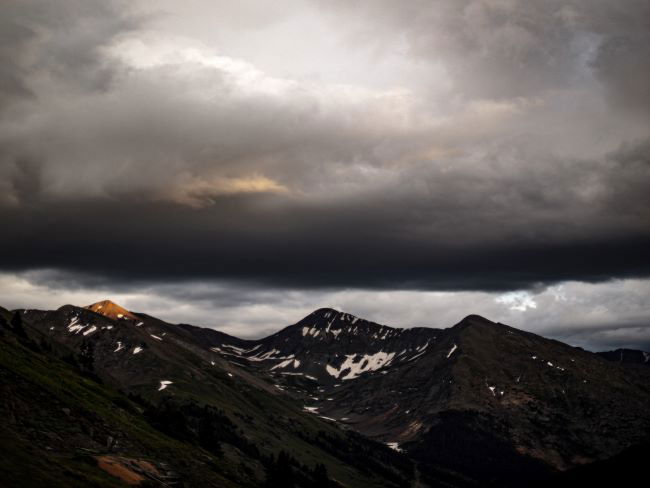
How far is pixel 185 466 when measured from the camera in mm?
104000

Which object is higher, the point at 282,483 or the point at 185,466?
the point at 185,466

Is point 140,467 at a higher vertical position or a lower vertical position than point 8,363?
lower

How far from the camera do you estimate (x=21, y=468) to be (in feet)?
187

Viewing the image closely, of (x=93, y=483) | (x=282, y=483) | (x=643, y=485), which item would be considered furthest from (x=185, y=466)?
(x=643, y=485)

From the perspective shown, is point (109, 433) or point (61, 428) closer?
point (61, 428)

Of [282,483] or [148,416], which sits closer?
[148,416]

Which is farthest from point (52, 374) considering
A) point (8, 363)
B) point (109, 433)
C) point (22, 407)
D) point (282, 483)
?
point (282, 483)

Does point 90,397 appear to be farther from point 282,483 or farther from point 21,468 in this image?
point 282,483

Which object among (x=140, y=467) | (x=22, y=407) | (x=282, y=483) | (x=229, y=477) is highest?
(x=22, y=407)

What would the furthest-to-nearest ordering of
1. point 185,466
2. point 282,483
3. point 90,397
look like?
point 282,483, point 90,397, point 185,466

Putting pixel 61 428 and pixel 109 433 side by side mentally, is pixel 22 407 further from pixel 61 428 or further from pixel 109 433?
pixel 109 433

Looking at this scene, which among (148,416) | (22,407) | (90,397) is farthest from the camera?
(148,416)

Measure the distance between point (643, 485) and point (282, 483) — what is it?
109750 mm

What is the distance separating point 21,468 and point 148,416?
10097 cm
